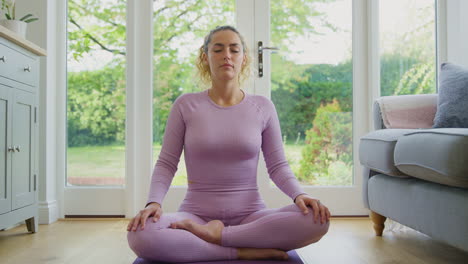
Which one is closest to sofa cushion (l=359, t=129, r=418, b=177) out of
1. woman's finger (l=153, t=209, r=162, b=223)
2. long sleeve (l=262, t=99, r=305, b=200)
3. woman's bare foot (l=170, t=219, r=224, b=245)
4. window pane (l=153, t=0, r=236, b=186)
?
long sleeve (l=262, t=99, r=305, b=200)

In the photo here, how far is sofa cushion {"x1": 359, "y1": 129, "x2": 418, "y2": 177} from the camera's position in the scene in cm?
202

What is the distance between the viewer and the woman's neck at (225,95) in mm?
1849

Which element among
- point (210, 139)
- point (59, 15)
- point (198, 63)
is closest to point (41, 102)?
point (59, 15)

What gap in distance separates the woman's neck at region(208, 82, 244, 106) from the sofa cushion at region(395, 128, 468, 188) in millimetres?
666

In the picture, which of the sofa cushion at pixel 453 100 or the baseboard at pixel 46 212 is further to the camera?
the baseboard at pixel 46 212

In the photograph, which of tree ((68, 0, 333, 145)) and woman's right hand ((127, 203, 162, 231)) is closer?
woman's right hand ((127, 203, 162, 231))

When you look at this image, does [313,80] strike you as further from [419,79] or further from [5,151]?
[5,151]

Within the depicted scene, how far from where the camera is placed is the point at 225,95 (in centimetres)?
186

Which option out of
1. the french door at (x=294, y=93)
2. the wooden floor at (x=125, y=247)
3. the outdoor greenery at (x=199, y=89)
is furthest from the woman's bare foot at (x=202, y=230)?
the outdoor greenery at (x=199, y=89)

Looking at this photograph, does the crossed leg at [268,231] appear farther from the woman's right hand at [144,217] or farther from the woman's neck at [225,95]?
the woman's neck at [225,95]

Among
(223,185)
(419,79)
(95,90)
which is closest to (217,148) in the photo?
(223,185)

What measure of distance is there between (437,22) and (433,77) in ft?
1.16

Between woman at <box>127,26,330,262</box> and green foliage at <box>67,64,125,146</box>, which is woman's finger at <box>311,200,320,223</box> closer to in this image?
woman at <box>127,26,330,262</box>

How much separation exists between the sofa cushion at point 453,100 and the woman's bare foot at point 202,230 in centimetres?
114
